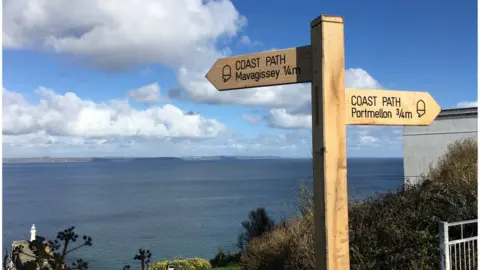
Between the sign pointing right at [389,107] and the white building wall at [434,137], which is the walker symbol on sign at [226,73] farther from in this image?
the white building wall at [434,137]

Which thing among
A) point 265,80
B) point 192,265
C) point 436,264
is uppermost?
point 265,80

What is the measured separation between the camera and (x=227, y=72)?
2.96 m

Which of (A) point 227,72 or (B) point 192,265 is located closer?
(A) point 227,72

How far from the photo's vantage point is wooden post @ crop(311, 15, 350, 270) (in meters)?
2.57

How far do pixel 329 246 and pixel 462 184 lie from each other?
7.16 metres

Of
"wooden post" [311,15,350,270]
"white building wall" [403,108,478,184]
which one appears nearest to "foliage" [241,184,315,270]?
"white building wall" [403,108,478,184]

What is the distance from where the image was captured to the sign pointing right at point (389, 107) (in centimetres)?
273

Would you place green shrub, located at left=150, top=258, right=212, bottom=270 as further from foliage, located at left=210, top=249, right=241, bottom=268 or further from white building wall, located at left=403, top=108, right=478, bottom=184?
white building wall, located at left=403, top=108, right=478, bottom=184

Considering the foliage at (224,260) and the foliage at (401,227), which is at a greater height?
the foliage at (401,227)

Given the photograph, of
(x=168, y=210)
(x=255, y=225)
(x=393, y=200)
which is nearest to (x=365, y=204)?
(x=393, y=200)

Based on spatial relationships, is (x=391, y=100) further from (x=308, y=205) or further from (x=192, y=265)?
(x=192, y=265)

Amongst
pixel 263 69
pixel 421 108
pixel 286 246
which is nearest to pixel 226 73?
pixel 263 69

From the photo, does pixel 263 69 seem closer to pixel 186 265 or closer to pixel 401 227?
pixel 401 227

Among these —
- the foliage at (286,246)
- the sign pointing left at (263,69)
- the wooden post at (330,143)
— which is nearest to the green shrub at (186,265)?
the foliage at (286,246)
